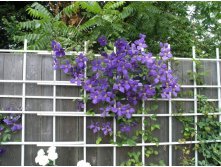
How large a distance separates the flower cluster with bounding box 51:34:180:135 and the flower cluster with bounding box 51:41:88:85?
0.03ft

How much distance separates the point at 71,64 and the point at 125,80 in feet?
1.81

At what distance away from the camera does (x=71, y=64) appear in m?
2.72

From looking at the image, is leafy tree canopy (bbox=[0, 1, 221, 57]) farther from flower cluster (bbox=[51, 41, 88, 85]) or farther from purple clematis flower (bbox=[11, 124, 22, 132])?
purple clematis flower (bbox=[11, 124, 22, 132])

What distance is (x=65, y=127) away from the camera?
9.02 ft

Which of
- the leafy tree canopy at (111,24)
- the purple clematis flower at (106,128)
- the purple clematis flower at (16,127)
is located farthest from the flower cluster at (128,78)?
the purple clematis flower at (16,127)

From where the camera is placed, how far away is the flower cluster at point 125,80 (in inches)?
105

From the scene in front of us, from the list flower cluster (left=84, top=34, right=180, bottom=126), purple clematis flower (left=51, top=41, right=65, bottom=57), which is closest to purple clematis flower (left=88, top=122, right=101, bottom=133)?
flower cluster (left=84, top=34, right=180, bottom=126)

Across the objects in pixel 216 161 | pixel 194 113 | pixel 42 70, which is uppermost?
pixel 42 70

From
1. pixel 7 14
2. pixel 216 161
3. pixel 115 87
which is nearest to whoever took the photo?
pixel 115 87

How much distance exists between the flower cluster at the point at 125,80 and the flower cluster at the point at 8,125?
0.66 meters

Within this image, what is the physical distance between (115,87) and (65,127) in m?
0.64

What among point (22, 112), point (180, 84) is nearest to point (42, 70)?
point (22, 112)

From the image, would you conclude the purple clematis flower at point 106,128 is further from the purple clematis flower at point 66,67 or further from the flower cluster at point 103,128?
the purple clematis flower at point 66,67

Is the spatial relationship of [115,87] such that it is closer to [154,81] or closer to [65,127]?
[154,81]
